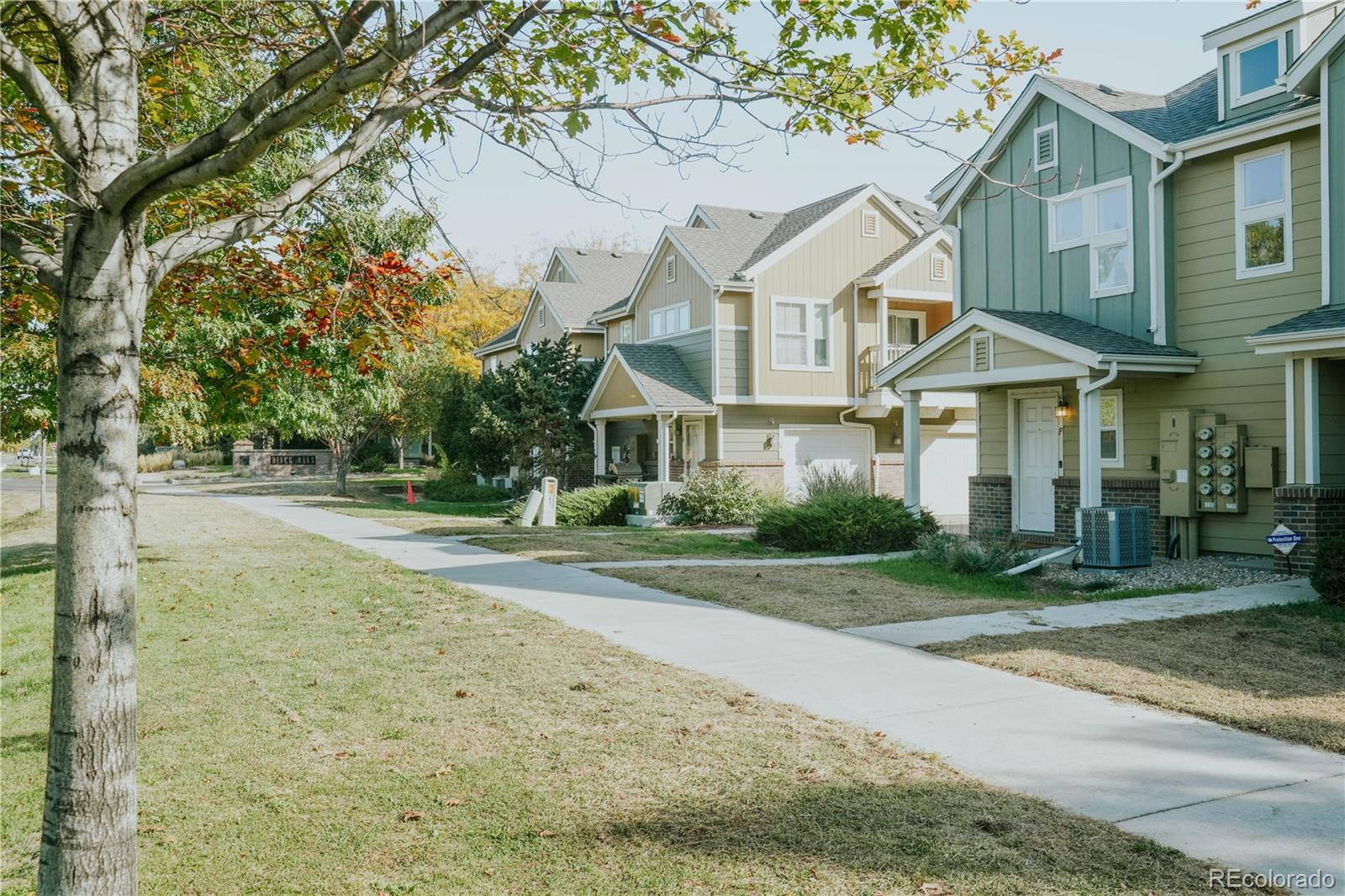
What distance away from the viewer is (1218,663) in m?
7.62

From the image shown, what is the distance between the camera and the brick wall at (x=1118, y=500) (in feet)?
47.6

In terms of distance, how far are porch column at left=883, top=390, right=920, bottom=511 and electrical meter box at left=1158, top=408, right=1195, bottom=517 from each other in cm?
386

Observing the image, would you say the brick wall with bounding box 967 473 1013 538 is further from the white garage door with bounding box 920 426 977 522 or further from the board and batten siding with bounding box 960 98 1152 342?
the white garage door with bounding box 920 426 977 522

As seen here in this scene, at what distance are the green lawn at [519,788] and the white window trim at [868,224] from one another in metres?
18.8

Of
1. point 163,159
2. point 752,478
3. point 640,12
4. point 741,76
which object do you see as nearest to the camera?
point 163,159

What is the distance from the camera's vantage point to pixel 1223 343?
13.9 m

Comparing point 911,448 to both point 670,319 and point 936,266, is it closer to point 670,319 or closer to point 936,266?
point 936,266

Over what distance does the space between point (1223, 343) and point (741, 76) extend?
12.0 m

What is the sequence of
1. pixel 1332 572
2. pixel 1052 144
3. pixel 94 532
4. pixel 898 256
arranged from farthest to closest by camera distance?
pixel 898 256, pixel 1052 144, pixel 1332 572, pixel 94 532

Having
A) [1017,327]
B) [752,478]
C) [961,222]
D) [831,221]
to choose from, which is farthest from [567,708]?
[831,221]

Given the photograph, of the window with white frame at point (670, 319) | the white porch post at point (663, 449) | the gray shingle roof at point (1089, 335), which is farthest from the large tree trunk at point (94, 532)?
the window with white frame at point (670, 319)

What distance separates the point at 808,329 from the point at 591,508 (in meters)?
6.83

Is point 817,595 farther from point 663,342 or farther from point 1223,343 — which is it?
point 663,342

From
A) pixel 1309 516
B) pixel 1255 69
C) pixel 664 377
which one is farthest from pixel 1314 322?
pixel 664 377
